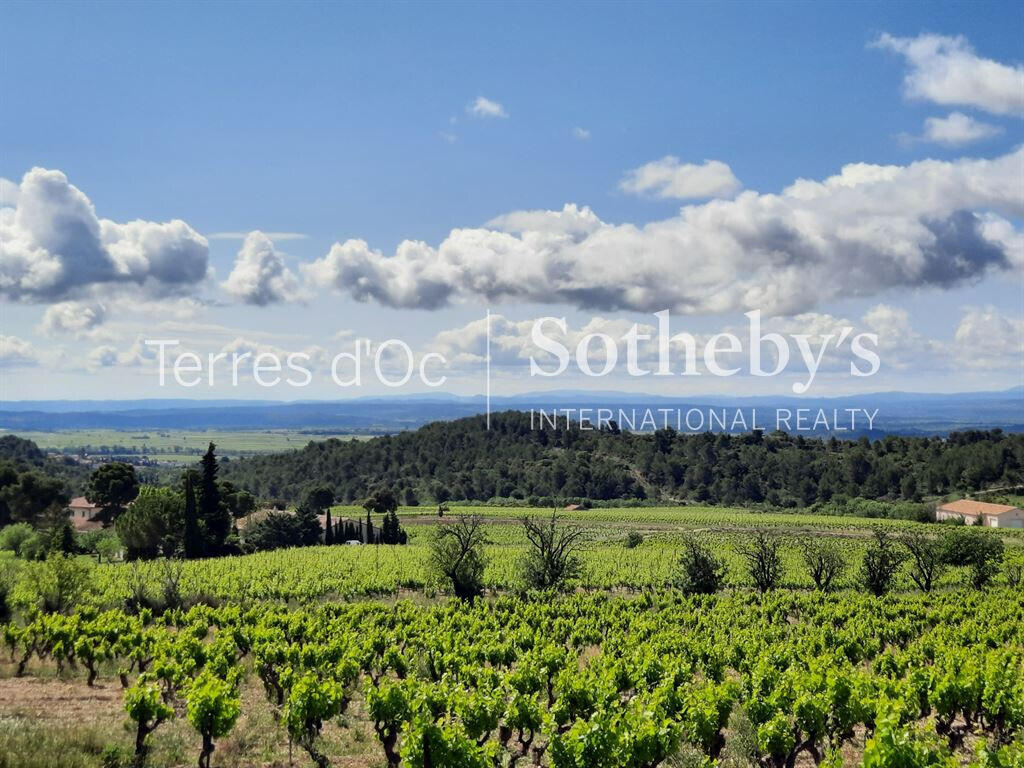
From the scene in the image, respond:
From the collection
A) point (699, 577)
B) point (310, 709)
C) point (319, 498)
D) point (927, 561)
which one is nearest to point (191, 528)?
point (319, 498)

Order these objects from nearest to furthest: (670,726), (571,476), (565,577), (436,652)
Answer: (670,726), (436,652), (565,577), (571,476)

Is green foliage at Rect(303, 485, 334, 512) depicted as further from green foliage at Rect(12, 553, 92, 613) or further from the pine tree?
green foliage at Rect(12, 553, 92, 613)

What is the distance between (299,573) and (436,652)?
37600mm

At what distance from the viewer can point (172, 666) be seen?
2364 centimetres

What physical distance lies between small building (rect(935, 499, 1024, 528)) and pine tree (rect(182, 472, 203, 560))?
103785 mm

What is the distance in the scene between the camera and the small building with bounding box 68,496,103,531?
109938 millimetres

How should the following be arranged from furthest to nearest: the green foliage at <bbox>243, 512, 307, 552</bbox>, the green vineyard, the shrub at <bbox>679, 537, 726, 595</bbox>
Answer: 1. the green foliage at <bbox>243, 512, 307, 552</bbox>
2. the shrub at <bbox>679, 537, 726, 595</bbox>
3. the green vineyard

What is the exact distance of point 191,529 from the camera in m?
78.9

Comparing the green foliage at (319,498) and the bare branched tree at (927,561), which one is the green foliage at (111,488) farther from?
the bare branched tree at (927,561)

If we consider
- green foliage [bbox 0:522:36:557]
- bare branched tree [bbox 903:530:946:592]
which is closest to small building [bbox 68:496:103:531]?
green foliage [bbox 0:522:36:557]

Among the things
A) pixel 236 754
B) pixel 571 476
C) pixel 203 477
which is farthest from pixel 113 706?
pixel 571 476

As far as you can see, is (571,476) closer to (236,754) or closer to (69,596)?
(69,596)

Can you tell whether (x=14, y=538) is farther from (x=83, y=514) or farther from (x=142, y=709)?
(x=142, y=709)

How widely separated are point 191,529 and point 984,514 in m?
111
